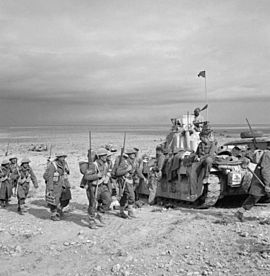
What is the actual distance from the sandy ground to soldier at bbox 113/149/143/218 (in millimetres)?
338

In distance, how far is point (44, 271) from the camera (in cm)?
748

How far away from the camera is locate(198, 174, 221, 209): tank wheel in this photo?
11.8 m

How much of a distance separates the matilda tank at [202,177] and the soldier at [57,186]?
3.35 metres

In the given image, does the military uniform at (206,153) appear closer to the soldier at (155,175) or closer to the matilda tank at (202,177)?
the matilda tank at (202,177)

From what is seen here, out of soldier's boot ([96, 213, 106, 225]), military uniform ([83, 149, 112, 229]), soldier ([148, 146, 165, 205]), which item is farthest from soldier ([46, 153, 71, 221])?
soldier ([148, 146, 165, 205])

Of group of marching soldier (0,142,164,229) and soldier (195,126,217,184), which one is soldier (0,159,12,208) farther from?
soldier (195,126,217,184)

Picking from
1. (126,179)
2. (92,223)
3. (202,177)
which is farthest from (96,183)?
(202,177)

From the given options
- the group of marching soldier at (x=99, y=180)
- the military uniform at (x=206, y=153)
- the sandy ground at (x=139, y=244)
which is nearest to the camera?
the sandy ground at (x=139, y=244)

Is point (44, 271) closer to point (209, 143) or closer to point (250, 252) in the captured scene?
point (250, 252)

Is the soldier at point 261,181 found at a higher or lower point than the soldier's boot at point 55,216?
higher

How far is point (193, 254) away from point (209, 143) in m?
4.71

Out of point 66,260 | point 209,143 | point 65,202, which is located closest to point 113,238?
point 66,260

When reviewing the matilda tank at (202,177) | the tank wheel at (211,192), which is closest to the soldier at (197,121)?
the matilda tank at (202,177)

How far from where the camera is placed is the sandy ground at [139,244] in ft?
24.2
